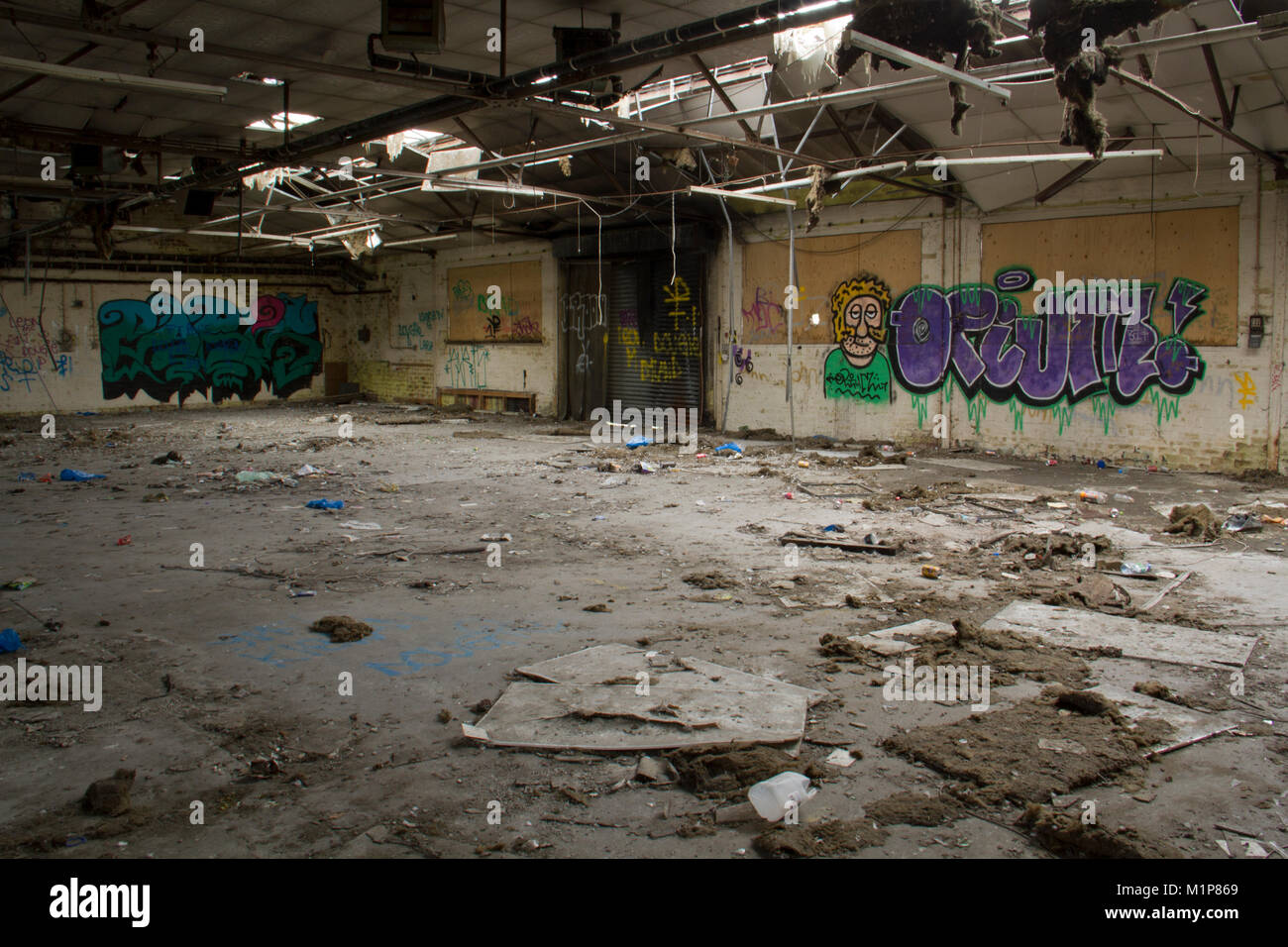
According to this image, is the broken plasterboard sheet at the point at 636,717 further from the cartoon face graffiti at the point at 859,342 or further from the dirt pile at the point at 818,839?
the cartoon face graffiti at the point at 859,342

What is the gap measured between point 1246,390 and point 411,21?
31.9ft

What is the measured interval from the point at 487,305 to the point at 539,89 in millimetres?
13687

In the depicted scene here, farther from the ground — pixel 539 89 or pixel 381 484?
pixel 539 89

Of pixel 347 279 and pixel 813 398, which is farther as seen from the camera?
pixel 347 279

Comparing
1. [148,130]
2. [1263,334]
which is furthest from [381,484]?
[1263,334]

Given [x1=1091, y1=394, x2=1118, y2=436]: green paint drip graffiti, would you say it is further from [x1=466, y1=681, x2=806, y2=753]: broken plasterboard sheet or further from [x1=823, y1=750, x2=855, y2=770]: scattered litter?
[x1=823, y1=750, x2=855, y2=770]: scattered litter

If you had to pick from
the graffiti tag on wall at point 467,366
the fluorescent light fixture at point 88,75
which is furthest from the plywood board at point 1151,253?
the graffiti tag on wall at point 467,366

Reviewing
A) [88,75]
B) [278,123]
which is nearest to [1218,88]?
[88,75]

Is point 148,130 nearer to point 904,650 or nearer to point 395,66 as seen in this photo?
point 395,66

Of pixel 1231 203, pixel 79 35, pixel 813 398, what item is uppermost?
pixel 79 35

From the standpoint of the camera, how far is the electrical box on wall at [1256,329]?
31.9 feet

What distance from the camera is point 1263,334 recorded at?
9.73 meters

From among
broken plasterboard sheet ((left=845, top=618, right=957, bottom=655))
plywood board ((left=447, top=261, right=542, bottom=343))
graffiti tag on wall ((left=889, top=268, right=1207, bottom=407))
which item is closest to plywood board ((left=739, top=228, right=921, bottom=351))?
graffiti tag on wall ((left=889, top=268, right=1207, bottom=407))

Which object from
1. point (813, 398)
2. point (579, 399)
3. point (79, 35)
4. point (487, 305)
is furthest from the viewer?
point (487, 305)
